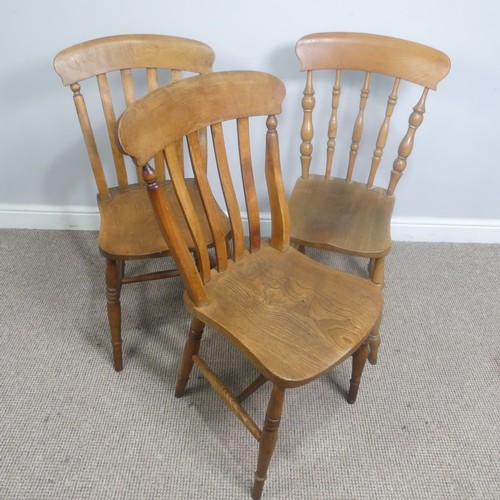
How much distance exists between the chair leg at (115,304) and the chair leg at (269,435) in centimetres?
57

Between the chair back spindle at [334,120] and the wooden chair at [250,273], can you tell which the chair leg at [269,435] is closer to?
the wooden chair at [250,273]

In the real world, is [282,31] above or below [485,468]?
above

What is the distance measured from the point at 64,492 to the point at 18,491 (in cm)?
12

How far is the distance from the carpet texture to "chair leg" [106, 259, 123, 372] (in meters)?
0.07

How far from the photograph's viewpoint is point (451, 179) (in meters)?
1.87

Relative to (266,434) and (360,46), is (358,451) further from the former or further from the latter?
(360,46)

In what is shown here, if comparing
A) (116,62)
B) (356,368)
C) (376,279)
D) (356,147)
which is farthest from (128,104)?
(356,368)

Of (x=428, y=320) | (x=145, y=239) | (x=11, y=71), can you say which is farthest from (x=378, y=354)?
(x=11, y=71)

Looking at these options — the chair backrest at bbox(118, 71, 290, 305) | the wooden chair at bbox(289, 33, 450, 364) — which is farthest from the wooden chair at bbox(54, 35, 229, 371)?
the wooden chair at bbox(289, 33, 450, 364)

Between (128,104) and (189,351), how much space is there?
0.74 meters

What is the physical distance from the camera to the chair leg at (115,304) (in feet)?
4.28

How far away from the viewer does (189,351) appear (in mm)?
1282

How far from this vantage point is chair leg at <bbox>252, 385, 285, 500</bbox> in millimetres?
1021

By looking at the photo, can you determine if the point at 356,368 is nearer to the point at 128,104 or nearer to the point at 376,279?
the point at 376,279
